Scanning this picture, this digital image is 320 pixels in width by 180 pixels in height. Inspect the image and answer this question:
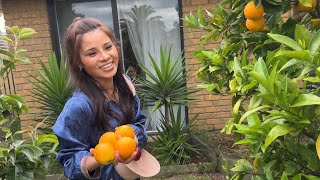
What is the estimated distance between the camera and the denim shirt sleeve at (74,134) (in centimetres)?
145

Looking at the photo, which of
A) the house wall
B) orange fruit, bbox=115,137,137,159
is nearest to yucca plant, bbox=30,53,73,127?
the house wall

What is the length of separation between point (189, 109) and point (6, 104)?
10.2 feet

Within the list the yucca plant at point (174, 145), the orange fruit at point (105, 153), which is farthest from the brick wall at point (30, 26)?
the orange fruit at point (105, 153)

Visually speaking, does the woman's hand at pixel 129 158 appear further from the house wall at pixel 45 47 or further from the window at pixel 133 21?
the window at pixel 133 21

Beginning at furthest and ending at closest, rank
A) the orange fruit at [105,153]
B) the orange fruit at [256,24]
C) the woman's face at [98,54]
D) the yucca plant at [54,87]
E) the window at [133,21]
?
the window at [133,21] → the yucca plant at [54,87] → the woman's face at [98,54] → the orange fruit at [256,24] → the orange fruit at [105,153]

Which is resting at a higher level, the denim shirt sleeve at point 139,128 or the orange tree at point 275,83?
the orange tree at point 275,83

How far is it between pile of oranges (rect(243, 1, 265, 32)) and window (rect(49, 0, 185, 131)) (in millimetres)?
3415

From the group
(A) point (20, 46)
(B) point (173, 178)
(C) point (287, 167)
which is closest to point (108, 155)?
(C) point (287, 167)

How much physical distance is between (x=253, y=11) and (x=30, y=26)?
4.07 metres

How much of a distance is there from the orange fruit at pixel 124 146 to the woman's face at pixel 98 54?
42cm

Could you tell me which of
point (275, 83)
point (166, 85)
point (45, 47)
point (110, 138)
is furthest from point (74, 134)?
point (45, 47)

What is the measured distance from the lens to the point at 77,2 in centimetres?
481

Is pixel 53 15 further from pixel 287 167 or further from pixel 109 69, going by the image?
pixel 287 167

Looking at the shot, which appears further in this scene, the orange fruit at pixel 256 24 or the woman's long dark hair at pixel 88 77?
the woman's long dark hair at pixel 88 77
